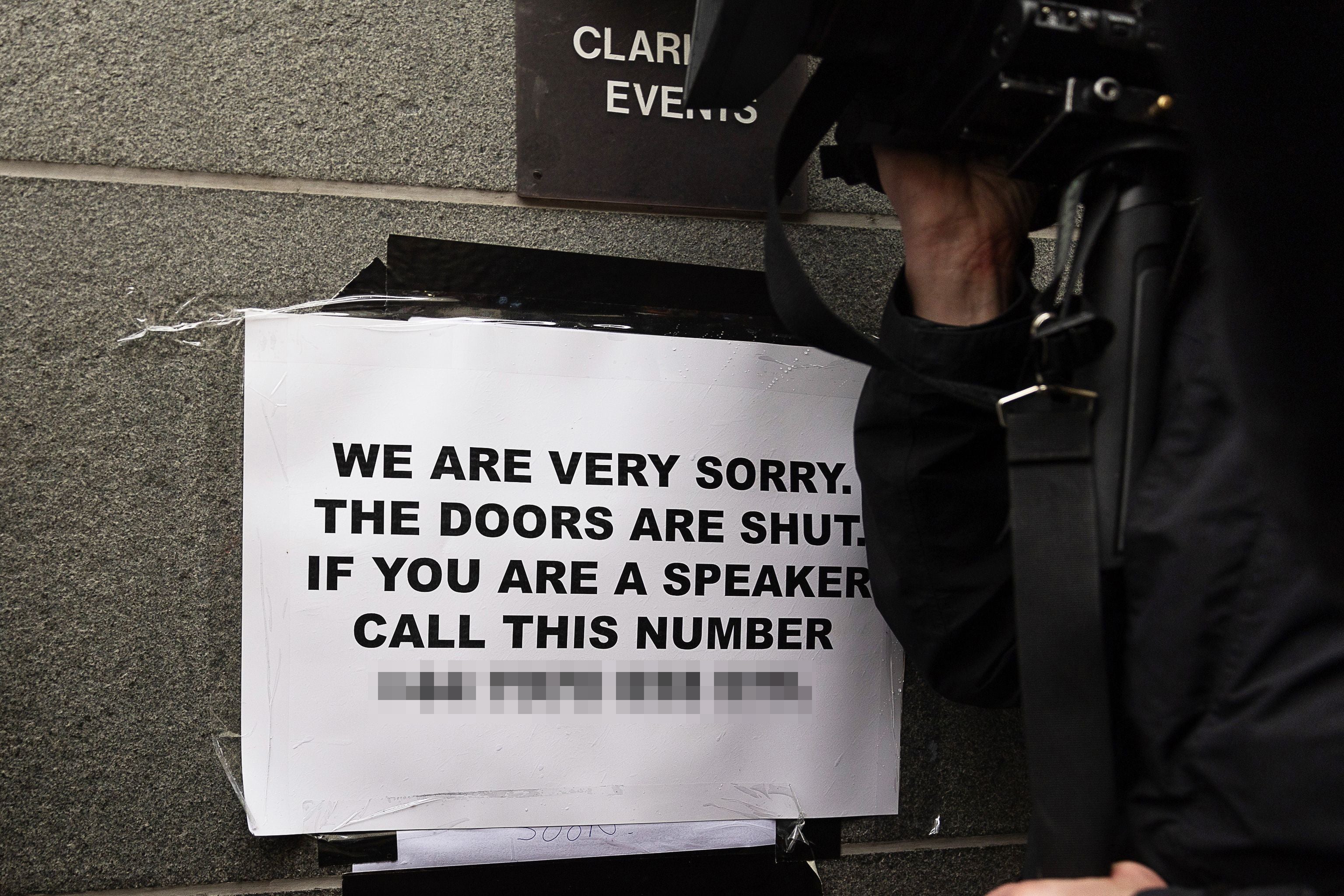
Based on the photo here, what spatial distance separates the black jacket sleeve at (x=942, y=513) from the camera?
1.90 ft

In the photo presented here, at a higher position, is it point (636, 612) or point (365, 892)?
point (636, 612)

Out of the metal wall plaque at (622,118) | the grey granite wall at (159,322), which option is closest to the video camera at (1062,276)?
the metal wall plaque at (622,118)

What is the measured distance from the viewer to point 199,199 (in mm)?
668

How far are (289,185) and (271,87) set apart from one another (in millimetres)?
88

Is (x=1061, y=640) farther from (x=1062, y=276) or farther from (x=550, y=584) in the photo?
(x=550, y=584)

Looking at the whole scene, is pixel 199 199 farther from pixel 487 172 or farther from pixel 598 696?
pixel 598 696

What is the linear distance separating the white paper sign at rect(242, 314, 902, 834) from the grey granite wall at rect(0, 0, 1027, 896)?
45 millimetres

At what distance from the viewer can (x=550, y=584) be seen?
688 millimetres

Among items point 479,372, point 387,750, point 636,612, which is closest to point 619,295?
point 479,372

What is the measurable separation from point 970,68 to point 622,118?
356 mm

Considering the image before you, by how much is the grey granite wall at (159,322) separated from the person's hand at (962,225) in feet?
1.19

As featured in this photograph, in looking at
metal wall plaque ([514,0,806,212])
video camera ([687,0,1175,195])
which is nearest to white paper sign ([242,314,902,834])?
metal wall plaque ([514,0,806,212])

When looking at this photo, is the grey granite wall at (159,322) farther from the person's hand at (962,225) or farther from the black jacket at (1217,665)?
the black jacket at (1217,665)

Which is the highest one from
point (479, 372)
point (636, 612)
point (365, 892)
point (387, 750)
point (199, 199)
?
point (199, 199)
